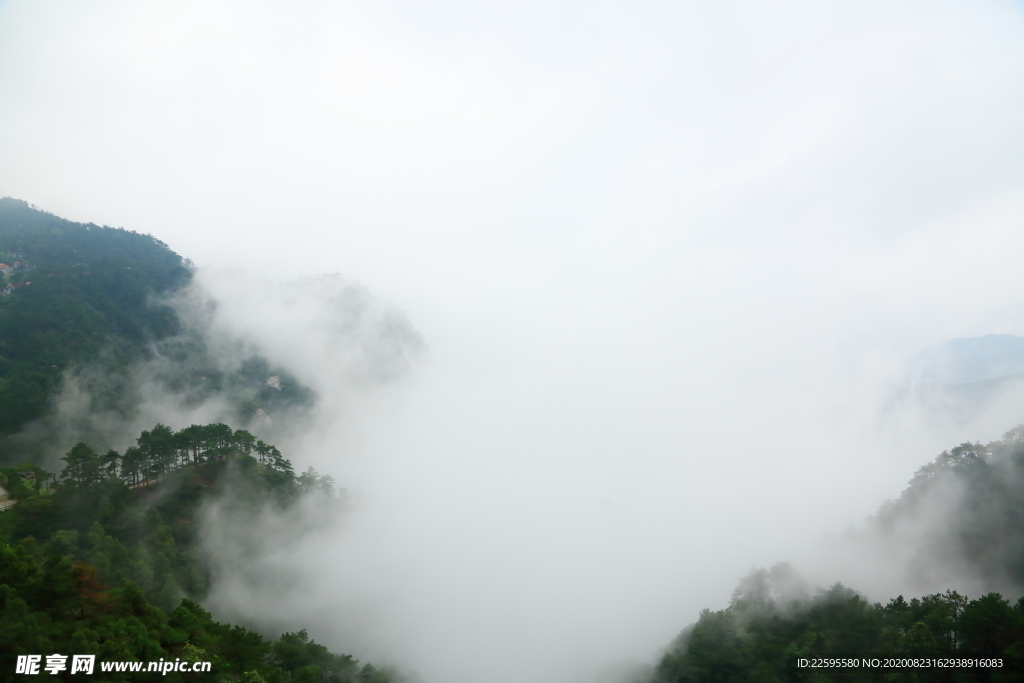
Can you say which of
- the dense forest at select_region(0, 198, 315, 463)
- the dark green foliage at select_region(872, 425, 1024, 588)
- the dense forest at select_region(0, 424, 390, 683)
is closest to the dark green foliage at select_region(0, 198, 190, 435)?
the dense forest at select_region(0, 198, 315, 463)

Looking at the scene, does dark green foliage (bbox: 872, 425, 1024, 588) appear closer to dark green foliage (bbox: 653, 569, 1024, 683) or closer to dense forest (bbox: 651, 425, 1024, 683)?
dense forest (bbox: 651, 425, 1024, 683)

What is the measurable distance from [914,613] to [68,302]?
11309 cm

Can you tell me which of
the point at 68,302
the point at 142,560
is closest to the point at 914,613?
the point at 142,560

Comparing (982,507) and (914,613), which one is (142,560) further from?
(982,507)

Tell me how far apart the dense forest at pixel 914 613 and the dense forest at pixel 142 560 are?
27.6 meters

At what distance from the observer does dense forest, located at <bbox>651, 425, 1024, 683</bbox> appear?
87.9 feet

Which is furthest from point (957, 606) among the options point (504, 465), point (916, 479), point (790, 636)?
point (504, 465)

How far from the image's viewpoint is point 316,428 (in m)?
111

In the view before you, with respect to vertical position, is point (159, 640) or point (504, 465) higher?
point (504, 465)

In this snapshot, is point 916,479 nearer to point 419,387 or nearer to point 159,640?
point 159,640

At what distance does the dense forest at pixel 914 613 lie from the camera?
2678 cm

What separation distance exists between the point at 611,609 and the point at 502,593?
20.3 meters

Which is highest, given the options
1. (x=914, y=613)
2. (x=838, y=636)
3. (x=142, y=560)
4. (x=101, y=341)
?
(x=101, y=341)

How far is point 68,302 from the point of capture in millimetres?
78188
